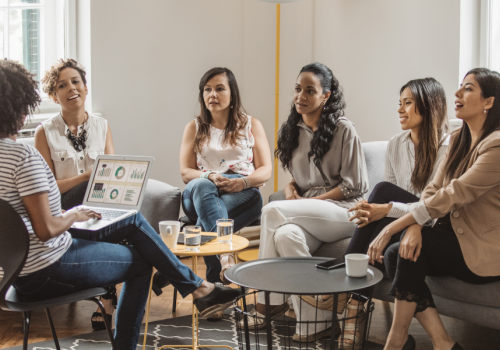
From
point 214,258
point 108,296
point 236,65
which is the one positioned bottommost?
point 108,296

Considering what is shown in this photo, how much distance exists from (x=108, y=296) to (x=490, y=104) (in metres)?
1.83

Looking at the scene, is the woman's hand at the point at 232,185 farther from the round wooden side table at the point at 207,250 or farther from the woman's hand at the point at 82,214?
the woman's hand at the point at 82,214

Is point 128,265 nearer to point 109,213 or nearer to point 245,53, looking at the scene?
point 109,213

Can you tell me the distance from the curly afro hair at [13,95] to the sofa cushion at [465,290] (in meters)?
1.55

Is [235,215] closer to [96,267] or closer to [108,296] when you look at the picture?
[108,296]

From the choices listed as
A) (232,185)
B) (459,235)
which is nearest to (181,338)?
(232,185)

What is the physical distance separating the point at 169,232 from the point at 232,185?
88cm

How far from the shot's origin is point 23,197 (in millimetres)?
1561

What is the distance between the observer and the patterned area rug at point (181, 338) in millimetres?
2197

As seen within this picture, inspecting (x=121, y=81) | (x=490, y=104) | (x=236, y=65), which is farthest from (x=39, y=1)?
(x=490, y=104)

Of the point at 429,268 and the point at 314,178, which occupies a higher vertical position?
the point at 314,178

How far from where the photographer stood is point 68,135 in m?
2.80

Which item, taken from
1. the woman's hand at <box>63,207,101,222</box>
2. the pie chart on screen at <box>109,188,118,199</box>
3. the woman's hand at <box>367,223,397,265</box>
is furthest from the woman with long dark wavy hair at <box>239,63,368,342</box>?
the woman's hand at <box>63,207,101,222</box>

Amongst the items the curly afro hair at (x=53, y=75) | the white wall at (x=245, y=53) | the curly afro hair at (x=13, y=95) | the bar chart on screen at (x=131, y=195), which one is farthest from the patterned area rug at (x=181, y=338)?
the white wall at (x=245, y=53)
